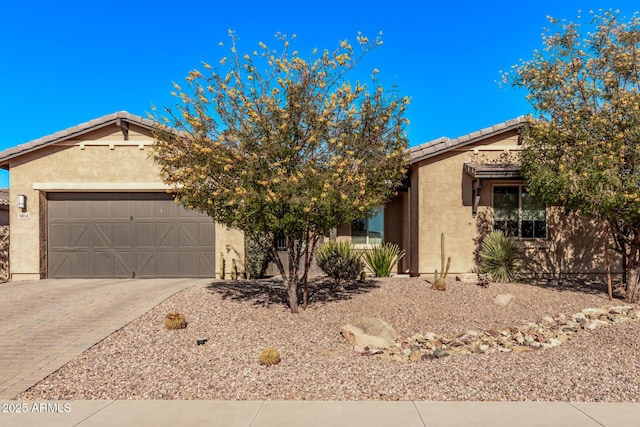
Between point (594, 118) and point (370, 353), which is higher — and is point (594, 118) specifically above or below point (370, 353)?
above

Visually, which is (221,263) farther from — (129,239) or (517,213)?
(517,213)

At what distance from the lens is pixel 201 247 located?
1327 centimetres

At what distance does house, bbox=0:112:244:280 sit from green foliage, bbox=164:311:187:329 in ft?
17.4

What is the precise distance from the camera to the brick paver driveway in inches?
243

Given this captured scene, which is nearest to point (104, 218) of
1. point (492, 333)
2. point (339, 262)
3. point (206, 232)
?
point (206, 232)

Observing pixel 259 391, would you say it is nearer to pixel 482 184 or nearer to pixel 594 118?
pixel 594 118

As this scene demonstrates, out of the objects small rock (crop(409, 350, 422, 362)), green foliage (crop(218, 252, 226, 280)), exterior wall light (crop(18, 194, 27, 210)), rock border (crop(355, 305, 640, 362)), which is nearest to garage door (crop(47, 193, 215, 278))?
green foliage (crop(218, 252, 226, 280))

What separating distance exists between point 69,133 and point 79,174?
1.21m

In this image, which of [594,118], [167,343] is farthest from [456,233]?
[167,343]

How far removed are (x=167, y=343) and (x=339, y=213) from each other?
3.60 metres

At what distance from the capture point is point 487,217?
42.0 feet

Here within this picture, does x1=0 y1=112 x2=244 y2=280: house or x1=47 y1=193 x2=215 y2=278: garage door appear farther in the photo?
x1=47 y1=193 x2=215 y2=278: garage door

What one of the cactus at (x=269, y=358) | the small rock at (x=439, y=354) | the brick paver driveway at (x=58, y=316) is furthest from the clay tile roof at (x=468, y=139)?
the cactus at (x=269, y=358)

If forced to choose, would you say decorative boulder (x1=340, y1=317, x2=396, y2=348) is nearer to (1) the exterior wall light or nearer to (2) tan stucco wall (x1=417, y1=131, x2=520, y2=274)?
(2) tan stucco wall (x1=417, y1=131, x2=520, y2=274)
